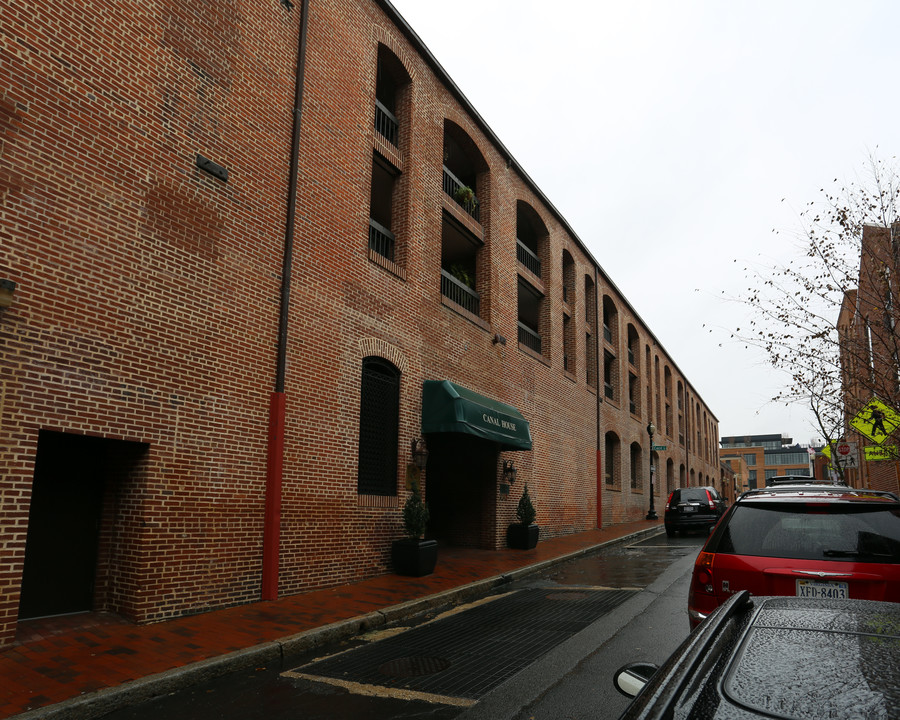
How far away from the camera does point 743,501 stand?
513cm

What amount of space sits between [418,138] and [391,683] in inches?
442

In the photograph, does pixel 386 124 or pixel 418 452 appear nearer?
pixel 418 452

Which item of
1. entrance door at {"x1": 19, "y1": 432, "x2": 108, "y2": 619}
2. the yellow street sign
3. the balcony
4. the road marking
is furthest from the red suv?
the balcony

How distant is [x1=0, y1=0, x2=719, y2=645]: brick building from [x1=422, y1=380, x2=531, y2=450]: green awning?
65 millimetres

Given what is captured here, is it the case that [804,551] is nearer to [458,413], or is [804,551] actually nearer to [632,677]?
[632,677]

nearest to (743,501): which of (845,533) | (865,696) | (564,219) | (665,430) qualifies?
(845,533)

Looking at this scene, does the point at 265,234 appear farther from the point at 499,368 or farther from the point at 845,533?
the point at 499,368

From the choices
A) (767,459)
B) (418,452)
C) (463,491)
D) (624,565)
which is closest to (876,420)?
(624,565)

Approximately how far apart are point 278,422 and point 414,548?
3.52 m

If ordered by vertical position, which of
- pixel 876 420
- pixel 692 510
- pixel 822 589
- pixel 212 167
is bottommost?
pixel 692 510

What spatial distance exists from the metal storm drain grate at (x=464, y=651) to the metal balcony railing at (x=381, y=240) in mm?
7027

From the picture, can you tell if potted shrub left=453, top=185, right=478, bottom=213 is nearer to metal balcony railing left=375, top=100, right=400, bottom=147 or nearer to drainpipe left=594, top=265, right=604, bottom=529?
metal balcony railing left=375, top=100, right=400, bottom=147

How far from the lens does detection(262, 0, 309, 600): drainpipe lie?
8633 millimetres

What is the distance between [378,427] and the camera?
11.6 meters
